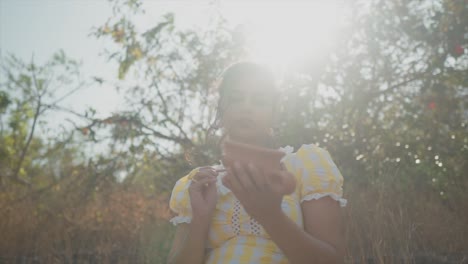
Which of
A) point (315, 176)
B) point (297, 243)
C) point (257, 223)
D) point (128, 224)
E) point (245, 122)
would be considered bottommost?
point (297, 243)

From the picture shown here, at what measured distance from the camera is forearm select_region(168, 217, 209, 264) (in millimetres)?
1470

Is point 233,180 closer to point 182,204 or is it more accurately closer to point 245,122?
point 245,122

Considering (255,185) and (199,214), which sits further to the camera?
(199,214)

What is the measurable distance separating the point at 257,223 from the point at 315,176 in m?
0.26

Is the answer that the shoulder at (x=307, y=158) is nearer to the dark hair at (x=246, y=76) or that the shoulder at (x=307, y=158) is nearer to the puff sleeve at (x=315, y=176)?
the puff sleeve at (x=315, y=176)

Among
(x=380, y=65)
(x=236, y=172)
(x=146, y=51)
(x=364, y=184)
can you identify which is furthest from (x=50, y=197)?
(x=236, y=172)

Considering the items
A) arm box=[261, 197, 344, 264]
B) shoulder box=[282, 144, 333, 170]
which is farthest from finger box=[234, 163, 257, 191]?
shoulder box=[282, 144, 333, 170]

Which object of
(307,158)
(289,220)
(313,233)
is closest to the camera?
(289,220)

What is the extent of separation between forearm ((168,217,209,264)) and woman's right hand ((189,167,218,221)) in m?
0.03

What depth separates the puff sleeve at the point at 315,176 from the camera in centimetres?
145

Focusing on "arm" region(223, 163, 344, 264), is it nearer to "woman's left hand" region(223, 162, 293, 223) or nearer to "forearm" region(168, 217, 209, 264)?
"woman's left hand" region(223, 162, 293, 223)

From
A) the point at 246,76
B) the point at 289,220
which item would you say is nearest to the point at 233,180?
the point at 289,220

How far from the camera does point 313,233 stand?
140 cm

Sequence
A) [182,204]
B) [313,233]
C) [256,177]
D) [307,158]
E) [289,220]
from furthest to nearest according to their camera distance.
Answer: [182,204]
[307,158]
[313,233]
[289,220]
[256,177]
